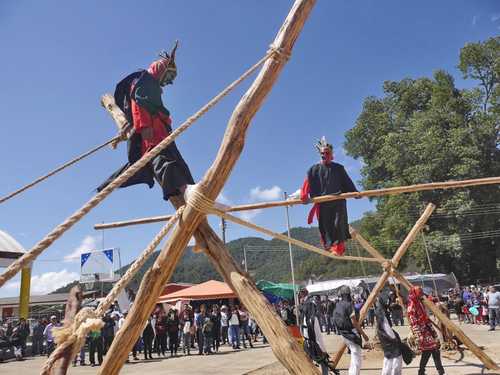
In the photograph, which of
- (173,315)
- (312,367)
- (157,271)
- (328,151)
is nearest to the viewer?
(312,367)

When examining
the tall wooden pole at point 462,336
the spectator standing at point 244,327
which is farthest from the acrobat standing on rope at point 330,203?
the spectator standing at point 244,327

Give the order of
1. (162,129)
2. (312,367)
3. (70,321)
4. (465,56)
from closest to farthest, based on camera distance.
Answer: (70,321)
(312,367)
(162,129)
(465,56)

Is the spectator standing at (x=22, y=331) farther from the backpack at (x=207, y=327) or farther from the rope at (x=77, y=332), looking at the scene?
the rope at (x=77, y=332)

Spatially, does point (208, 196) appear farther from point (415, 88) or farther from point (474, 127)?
point (415, 88)

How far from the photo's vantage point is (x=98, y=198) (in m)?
2.42

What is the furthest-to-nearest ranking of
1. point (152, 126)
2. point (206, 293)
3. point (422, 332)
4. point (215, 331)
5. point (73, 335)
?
point (206, 293) < point (215, 331) < point (422, 332) < point (152, 126) < point (73, 335)

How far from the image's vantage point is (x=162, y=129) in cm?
353

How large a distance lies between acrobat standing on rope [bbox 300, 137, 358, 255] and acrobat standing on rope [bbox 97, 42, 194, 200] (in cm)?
307

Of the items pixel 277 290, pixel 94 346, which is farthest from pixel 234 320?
pixel 277 290

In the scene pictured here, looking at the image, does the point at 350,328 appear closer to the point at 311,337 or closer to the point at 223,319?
the point at 311,337

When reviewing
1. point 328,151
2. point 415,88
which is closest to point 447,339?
point 328,151

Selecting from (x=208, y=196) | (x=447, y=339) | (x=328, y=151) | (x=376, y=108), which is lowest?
(x=447, y=339)

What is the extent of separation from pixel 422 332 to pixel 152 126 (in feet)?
19.0

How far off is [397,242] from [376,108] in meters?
10.1
